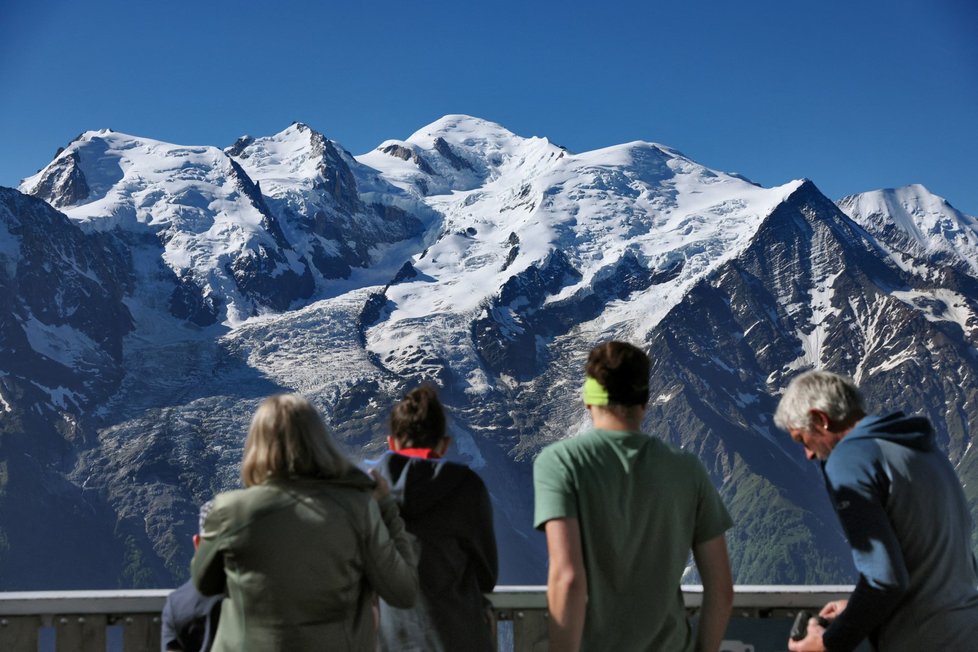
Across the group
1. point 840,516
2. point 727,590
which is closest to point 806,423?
point 840,516

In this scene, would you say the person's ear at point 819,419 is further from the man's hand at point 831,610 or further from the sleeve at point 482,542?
the sleeve at point 482,542

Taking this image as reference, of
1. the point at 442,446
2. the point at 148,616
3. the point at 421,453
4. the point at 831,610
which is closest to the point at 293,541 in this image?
the point at 421,453

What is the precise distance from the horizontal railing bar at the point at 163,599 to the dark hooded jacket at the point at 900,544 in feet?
4.40

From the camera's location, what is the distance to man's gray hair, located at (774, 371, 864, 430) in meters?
5.86

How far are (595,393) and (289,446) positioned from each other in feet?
5.11

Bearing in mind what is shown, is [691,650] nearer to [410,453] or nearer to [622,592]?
[622,592]

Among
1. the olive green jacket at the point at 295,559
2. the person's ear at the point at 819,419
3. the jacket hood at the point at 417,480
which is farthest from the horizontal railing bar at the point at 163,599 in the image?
the olive green jacket at the point at 295,559

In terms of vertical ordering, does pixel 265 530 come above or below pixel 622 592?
above

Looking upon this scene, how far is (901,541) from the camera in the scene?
5.58m

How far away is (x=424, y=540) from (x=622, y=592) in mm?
1407

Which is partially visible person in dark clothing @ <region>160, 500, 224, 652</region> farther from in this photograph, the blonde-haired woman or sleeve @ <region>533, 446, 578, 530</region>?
sleeve @ <region>533, 446, 578, 530</region>

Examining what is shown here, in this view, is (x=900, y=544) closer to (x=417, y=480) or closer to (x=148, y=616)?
(x=417, y=480)

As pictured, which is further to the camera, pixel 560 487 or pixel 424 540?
pixel 424 540

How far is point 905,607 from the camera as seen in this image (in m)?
5.61
